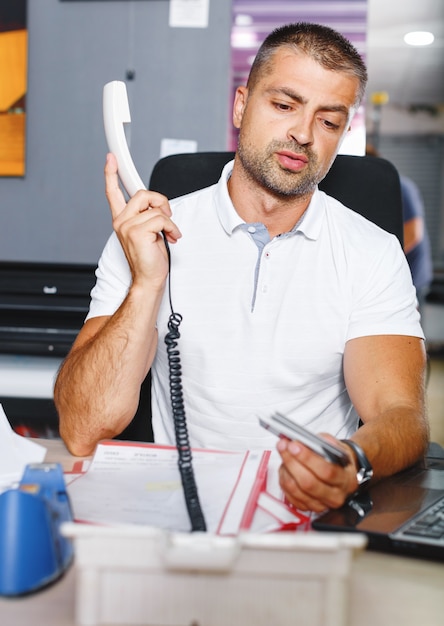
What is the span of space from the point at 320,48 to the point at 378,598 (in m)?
1.02

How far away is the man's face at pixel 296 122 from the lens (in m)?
1.31

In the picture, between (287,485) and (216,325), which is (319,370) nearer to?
(216,325)

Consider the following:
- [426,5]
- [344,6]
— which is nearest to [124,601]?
[344,6]

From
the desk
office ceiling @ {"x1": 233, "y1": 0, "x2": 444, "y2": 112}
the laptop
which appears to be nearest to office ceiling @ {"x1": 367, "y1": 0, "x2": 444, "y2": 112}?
office ceiling @ {"x1": 233, "y1": 0, "x2": 444, "y2": 112}

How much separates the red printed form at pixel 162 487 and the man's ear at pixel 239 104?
79cm

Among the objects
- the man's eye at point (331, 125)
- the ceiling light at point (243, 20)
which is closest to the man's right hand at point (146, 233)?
the man's eye at point (331, 125)

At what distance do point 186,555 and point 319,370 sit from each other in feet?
2.66

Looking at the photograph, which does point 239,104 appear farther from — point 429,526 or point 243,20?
point 243,20

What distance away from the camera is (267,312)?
1.30 m

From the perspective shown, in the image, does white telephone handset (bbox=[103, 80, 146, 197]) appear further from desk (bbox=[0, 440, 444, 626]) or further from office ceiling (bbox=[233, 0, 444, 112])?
office ceiling (bbox=[233, 0, 444, 112])

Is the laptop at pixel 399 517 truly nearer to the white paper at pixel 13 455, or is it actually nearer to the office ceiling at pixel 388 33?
the white paper at pixel 13 455

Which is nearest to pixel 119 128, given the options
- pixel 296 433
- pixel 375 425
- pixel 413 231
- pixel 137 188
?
pixel 137 188

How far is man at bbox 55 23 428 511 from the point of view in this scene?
1220 mm

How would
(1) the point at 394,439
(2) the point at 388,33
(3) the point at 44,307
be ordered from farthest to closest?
(2) the point at 388,33 → (3) the point at 44,307 → (1) the point at 394,439
